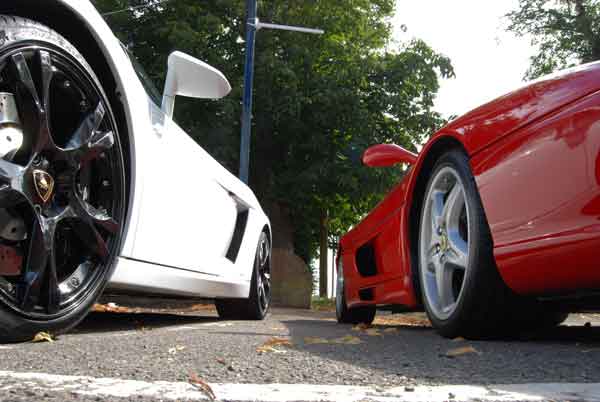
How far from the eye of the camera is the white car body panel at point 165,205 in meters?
2.66

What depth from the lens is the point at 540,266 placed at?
238cm

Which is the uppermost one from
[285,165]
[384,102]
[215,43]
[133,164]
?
[215,43]

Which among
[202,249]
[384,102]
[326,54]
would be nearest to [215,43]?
[326,54]

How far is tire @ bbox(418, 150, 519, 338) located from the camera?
2.69 meters

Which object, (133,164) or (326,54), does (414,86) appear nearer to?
(326,54)

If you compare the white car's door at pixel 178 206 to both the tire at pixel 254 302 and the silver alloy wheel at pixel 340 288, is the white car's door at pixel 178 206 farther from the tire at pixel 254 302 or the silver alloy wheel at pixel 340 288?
the silver alloy wheel at pixel 340 288

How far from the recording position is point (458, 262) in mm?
2930

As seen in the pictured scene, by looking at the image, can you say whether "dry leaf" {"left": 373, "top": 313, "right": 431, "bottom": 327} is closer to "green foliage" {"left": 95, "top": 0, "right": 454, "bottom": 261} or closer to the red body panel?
the red body panel

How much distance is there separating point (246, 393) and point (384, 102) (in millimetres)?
15098

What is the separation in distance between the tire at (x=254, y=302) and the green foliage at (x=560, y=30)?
1668cm

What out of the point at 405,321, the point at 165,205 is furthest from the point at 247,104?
the point at 165,205

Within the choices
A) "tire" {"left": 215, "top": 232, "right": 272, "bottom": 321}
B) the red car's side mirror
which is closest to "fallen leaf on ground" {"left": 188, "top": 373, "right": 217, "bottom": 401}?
the red car's side mirror

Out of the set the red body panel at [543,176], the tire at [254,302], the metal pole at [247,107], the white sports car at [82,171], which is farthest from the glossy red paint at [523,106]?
the metal pole at [247,107]

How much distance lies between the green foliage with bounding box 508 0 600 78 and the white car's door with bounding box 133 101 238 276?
17.9 m
